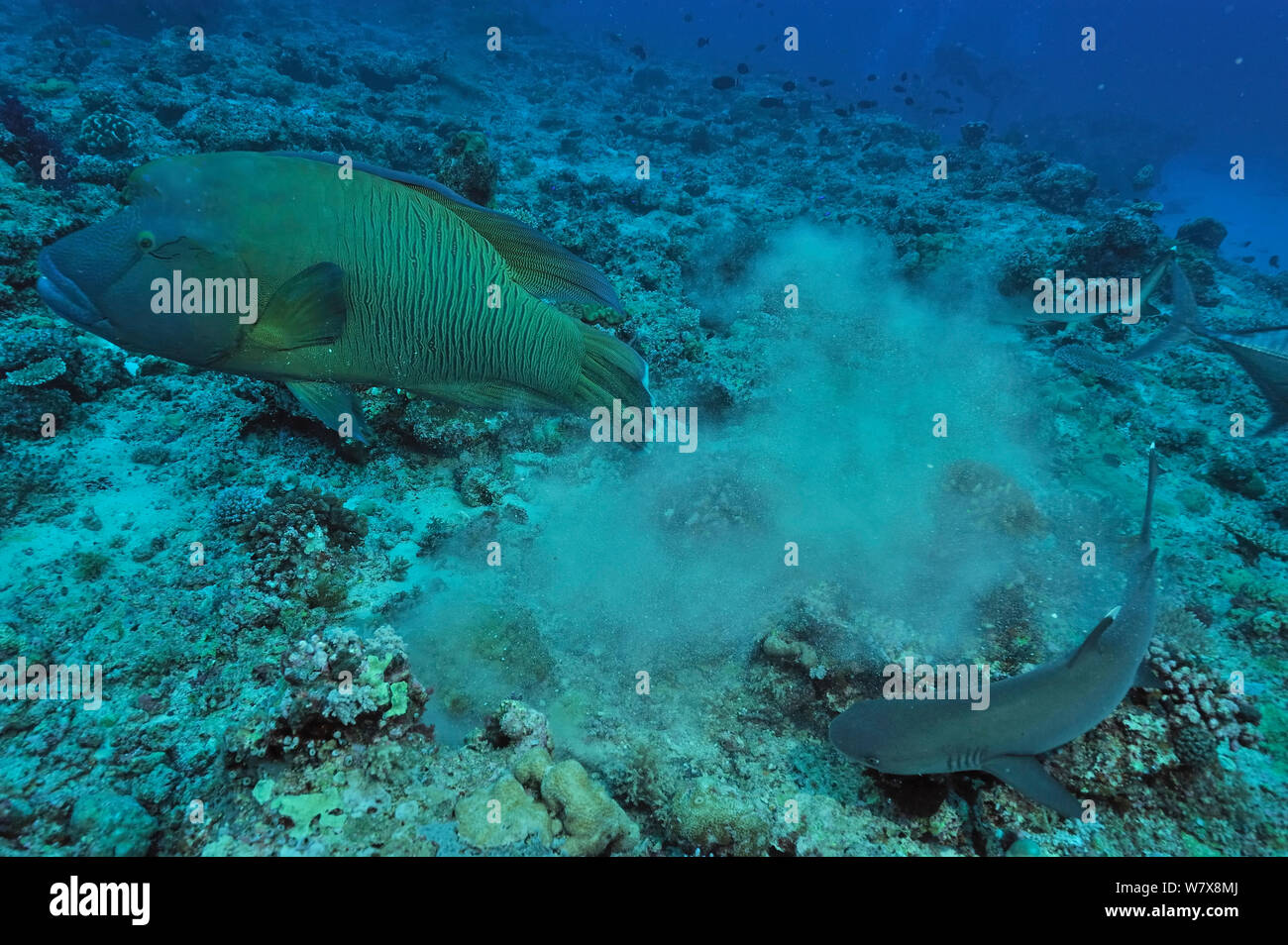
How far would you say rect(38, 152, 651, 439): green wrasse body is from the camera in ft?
6.15

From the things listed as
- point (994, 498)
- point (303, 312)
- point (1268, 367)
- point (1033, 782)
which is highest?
point (1268, 367)

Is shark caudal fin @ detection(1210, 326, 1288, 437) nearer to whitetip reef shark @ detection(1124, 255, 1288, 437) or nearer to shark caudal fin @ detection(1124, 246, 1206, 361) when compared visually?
whitetip reef shark @ detection(1124, 255, 1288, 437)

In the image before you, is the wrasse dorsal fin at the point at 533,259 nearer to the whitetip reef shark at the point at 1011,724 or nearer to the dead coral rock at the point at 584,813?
the dead coral rock at the point at 584,813

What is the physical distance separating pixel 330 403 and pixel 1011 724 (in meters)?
3.65

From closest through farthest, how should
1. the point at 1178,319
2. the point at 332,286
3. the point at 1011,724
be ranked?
the point at 332,286 → the point at 1011,724 → the point at 1178,319

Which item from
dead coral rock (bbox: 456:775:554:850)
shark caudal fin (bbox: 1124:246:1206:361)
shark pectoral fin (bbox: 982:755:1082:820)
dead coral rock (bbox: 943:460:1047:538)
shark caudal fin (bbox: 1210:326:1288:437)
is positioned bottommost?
shark pectoral fin (bbox: 982:755:1082:820)

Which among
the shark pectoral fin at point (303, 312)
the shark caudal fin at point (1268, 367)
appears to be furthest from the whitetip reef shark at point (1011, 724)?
the shark caudal fin at point (1268, 367)

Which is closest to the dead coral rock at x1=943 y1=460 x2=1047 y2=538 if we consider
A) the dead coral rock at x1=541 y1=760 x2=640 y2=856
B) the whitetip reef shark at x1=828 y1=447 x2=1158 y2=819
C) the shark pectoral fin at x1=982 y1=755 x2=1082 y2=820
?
the whitetip reef shark at x1=828 y1=447 x2=1158 y2=819

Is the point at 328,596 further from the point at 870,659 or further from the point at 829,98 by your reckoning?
the point at 829,98

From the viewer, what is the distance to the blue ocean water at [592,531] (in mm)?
2221

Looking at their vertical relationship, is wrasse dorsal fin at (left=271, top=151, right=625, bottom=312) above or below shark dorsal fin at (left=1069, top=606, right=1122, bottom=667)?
above

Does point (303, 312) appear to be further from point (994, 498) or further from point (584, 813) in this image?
point (994, 498)

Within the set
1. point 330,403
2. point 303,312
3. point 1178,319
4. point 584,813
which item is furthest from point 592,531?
point 1178,319

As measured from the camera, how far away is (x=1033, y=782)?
2727 mm
